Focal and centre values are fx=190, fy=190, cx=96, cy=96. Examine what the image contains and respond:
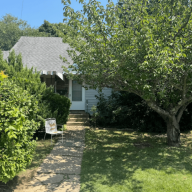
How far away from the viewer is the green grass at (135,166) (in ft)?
13.4

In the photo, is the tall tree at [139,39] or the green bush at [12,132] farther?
the tall tree at [139,39]

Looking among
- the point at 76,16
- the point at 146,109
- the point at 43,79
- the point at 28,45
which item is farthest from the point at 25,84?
the point at 28,45

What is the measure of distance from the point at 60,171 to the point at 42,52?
11.4 m

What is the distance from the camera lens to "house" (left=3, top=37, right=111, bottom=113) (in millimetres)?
12594

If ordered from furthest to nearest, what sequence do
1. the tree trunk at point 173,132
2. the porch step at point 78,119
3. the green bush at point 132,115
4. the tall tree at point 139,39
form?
the porch step at point 78,119
the green bush at point 132,115
the tree trunk at point 173,132
the tall tree at point 139,39

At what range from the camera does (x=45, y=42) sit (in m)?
15.9

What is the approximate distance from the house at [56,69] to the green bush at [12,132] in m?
7.52

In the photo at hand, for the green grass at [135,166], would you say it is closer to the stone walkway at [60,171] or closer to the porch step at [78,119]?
the stone walkway at [60,171]

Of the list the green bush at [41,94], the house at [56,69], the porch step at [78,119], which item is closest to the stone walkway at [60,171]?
the green bush at [41,94]

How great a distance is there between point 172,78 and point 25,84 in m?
5.61

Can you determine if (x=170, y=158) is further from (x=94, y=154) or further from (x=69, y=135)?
(x=69, y=135)

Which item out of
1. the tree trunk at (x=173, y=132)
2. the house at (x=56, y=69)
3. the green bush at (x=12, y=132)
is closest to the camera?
the green bush at (x=12, y=132)

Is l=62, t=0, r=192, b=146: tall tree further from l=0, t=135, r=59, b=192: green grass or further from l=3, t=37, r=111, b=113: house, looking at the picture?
l=3, t=37, r=111, b=113: house

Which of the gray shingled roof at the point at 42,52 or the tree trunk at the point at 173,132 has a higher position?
the gray shingled roof at the point at 42,52
